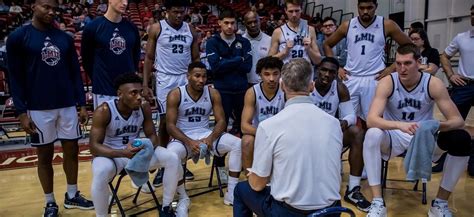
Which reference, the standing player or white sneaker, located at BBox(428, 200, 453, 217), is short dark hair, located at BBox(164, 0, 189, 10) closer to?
the standing player

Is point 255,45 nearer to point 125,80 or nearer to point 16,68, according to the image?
point 125,80

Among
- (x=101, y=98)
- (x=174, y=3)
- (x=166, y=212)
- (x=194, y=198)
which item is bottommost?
(x=194, y=198)

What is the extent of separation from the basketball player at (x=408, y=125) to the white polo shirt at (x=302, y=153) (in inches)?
47.9

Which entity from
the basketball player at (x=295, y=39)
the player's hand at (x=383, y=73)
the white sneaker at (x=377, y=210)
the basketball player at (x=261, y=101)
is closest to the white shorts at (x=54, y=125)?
the basketball player at (x=261, y=101)

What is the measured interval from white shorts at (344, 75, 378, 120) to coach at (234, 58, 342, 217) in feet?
6.59

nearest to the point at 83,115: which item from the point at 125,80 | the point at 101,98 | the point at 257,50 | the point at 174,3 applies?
the point at 101,98

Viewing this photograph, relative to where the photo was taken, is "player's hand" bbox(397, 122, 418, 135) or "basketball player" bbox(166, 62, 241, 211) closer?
"player's hand" bbox(397, 122, 418, 135)

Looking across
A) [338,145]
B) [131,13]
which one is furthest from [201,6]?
[338,145]

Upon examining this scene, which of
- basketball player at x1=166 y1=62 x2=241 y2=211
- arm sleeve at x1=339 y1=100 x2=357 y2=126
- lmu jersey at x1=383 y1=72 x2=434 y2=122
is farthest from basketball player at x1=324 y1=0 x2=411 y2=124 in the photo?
basketball player at x1=166 y1=62 x2=241 y2=211

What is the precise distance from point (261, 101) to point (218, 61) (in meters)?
0.62

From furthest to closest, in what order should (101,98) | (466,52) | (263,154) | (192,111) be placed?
(466,52) < (192,111) < (101,98) < (263,154)

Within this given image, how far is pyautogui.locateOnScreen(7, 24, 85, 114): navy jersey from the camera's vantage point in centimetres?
310

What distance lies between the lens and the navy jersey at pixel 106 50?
344 centimetres

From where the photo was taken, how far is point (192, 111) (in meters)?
3.67
